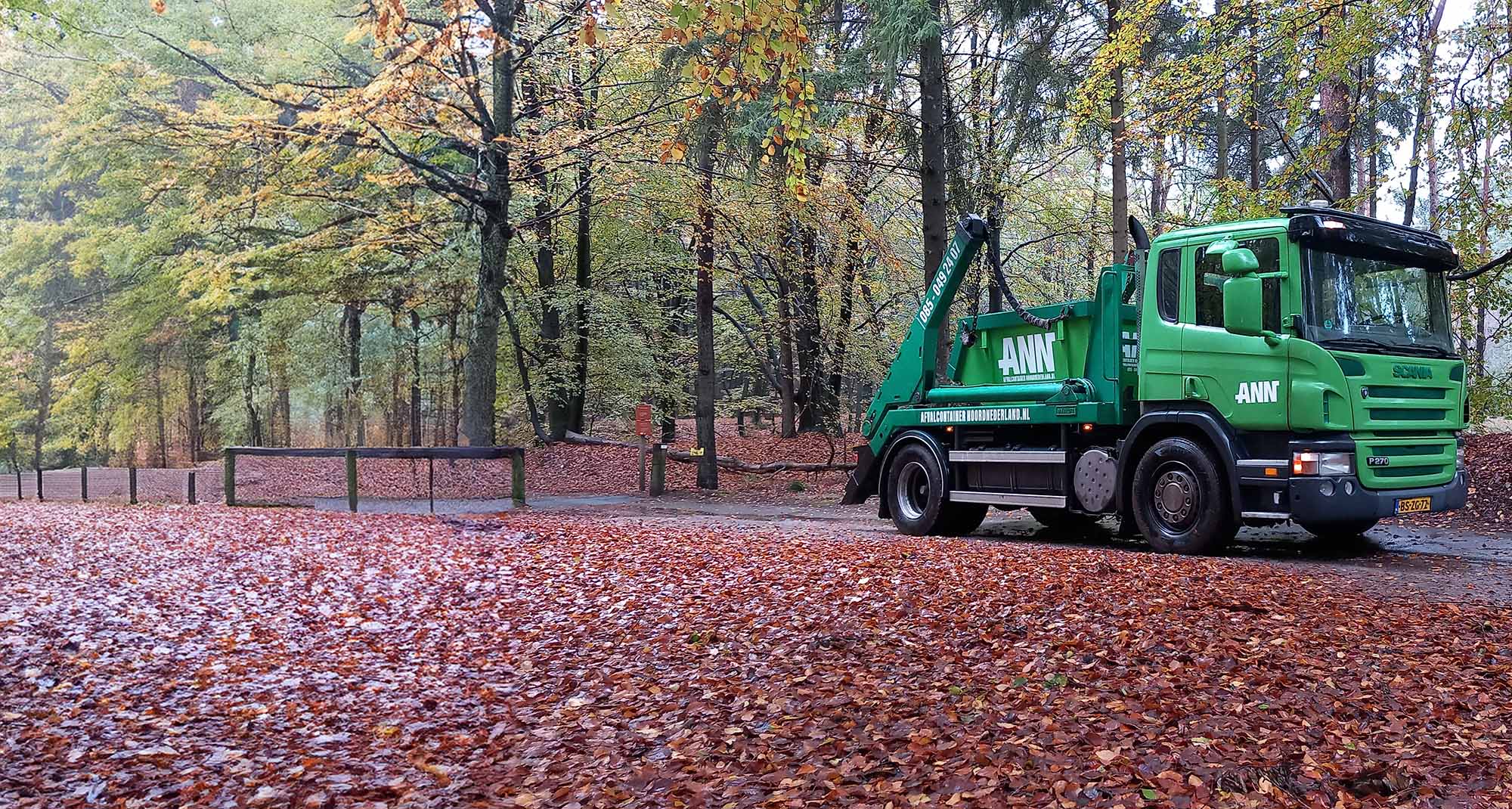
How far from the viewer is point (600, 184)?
756 inches

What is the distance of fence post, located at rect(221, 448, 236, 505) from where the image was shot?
16.0 m

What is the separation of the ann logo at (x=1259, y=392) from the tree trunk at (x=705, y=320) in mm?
10590

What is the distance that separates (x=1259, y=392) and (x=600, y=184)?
1317 cm

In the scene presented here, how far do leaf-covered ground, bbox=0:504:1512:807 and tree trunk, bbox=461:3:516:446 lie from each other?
9.12 m

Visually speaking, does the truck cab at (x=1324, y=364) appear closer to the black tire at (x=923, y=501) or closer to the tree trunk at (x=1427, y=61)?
the black tire at (x=923, y=501)

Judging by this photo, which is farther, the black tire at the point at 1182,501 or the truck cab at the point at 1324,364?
the black tire at the point at 1182,501

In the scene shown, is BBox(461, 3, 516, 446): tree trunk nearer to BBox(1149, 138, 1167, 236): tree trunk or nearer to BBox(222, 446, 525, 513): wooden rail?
BBox(222, 446, 525, 513): wooden rail

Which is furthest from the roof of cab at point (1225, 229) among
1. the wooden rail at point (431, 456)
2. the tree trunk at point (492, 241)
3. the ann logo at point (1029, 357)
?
the tree trunk at point (492, 241)

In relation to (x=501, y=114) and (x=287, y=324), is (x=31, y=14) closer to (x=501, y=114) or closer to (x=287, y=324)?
(x=501, y=114)

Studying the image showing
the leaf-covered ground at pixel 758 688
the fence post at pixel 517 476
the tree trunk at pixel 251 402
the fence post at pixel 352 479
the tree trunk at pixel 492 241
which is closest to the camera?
the leaf-covered ground at pixel 758 688

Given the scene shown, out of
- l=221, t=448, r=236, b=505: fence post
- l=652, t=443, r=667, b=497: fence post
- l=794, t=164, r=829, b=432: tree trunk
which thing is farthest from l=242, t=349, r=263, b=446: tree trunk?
l=794, t=164, r=829, b=432: tree trunk

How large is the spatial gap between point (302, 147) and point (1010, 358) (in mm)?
13403

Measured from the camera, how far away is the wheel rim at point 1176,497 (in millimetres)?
9383

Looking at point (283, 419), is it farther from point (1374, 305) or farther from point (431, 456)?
point (1374, 305)
